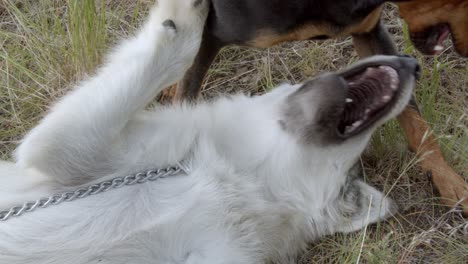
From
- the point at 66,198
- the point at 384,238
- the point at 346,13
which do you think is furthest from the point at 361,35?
the point at 66,198

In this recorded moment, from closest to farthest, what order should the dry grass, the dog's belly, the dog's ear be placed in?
the dog's belly < the dog's ear < the dry grass

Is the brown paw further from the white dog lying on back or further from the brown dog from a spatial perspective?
the brown dog

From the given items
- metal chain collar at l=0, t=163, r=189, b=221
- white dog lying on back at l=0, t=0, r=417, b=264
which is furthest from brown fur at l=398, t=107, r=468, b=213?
metal chain collar at l=0, t=163, r=189, b=221

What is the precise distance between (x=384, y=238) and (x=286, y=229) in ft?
1.31

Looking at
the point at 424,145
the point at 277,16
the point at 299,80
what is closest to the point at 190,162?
the point at 277,16

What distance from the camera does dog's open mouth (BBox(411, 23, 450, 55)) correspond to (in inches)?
109

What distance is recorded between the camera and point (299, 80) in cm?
358

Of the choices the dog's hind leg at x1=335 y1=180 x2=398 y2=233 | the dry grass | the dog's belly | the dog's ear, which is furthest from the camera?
the dry grass

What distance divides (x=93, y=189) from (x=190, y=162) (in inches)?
14.3

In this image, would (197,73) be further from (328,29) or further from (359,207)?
(359,207)

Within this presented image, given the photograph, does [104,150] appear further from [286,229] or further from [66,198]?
[286,229]

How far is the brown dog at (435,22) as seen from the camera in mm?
2635

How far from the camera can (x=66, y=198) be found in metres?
2.31

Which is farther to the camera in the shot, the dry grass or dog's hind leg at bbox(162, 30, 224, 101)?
dog's hind leg at bbox(162, 30, 224, 101)
